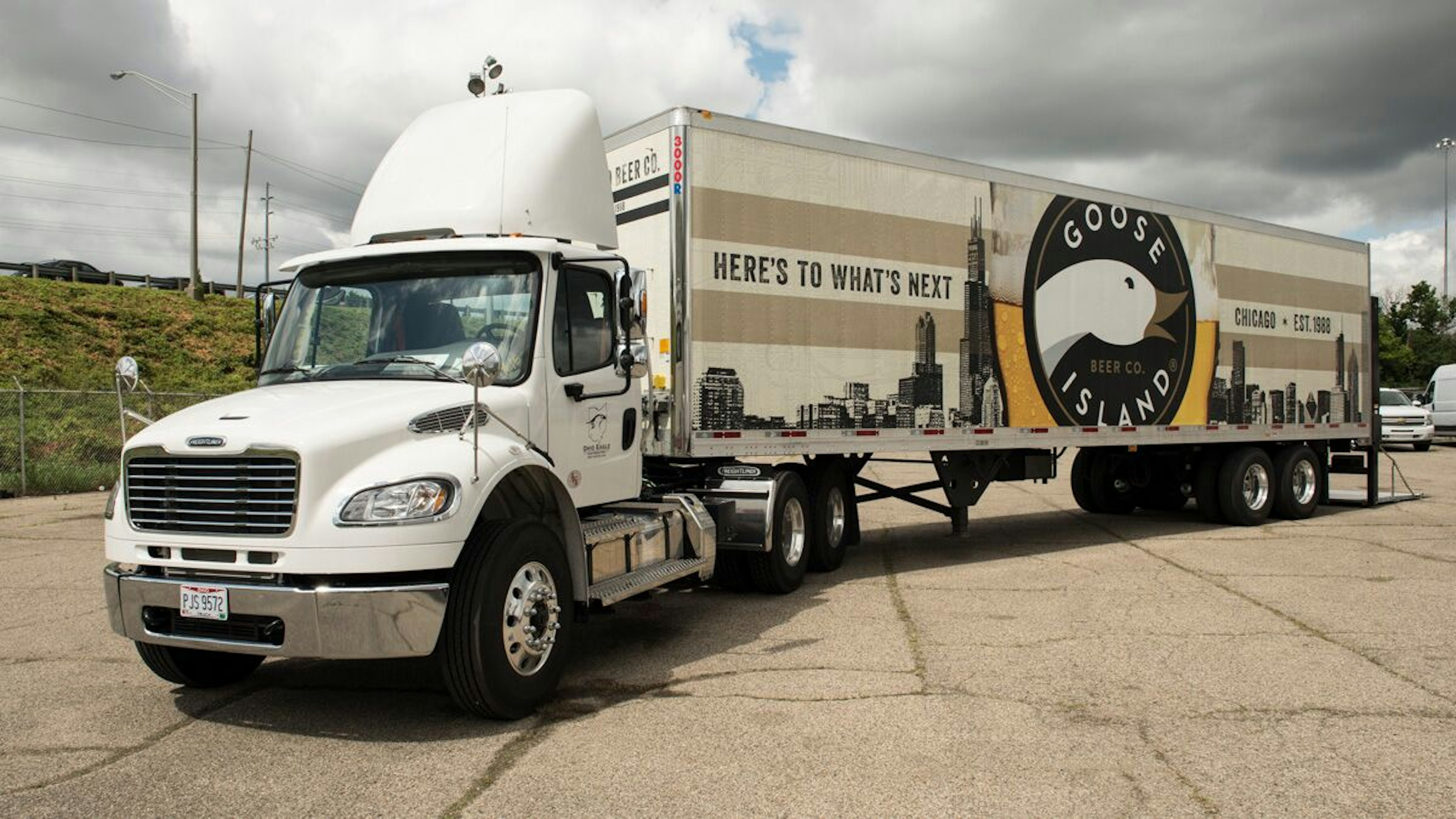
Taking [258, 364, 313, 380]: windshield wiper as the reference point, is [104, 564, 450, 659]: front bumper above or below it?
below

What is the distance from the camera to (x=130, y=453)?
17.9ft

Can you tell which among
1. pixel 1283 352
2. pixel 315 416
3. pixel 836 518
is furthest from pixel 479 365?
pixel 1283 352

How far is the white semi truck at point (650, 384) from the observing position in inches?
204

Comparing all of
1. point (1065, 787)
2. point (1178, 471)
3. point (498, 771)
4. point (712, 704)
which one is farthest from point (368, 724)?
point (1178, 471)

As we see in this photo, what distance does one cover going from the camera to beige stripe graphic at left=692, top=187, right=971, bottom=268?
8836 mm

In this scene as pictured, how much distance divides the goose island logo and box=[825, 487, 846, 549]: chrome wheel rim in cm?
273

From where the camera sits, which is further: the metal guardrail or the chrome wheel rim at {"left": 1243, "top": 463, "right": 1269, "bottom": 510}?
the metal guardrail

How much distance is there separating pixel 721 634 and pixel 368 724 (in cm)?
281

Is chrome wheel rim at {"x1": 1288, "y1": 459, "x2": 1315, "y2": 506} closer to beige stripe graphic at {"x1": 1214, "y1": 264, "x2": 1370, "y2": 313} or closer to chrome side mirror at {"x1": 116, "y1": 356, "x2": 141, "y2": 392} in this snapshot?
beige stripe graphic at {"x1": 1214, "y1": 264, "x2": 1370, "y2": 313}

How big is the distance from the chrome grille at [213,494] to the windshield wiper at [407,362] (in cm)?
114

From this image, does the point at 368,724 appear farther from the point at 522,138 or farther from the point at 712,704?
the point at 522,138

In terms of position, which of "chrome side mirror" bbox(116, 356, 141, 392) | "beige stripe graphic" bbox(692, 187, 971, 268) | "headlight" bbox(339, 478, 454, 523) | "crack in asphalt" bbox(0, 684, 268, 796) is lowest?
"crack in asphalt" bbox(0, 684, 268, 796)

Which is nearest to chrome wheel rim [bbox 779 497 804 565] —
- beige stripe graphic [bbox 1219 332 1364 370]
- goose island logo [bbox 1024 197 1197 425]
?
goose island logo [bbox 1024 197 1197 425]

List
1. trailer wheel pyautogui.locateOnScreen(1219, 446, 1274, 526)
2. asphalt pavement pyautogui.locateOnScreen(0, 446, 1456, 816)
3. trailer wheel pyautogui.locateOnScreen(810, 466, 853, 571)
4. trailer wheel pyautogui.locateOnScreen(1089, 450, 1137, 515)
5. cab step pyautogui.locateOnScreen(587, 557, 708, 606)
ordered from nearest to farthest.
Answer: asphalt pavement pyautogui.locateOnScreen(0, 446, 1456, 816) < cab step pyautogui.locateOnScreen(587, 557, 708, 606) < trailer wheel pyautogui.locateOnScreen(810, 466, 853, 571) < trailer wheel pyautogui.locateOnScreen(1219, 446, 1274, 526) < trailer wheel pyautogui.locateOnScreen(1089, 450, 1137, 515)
